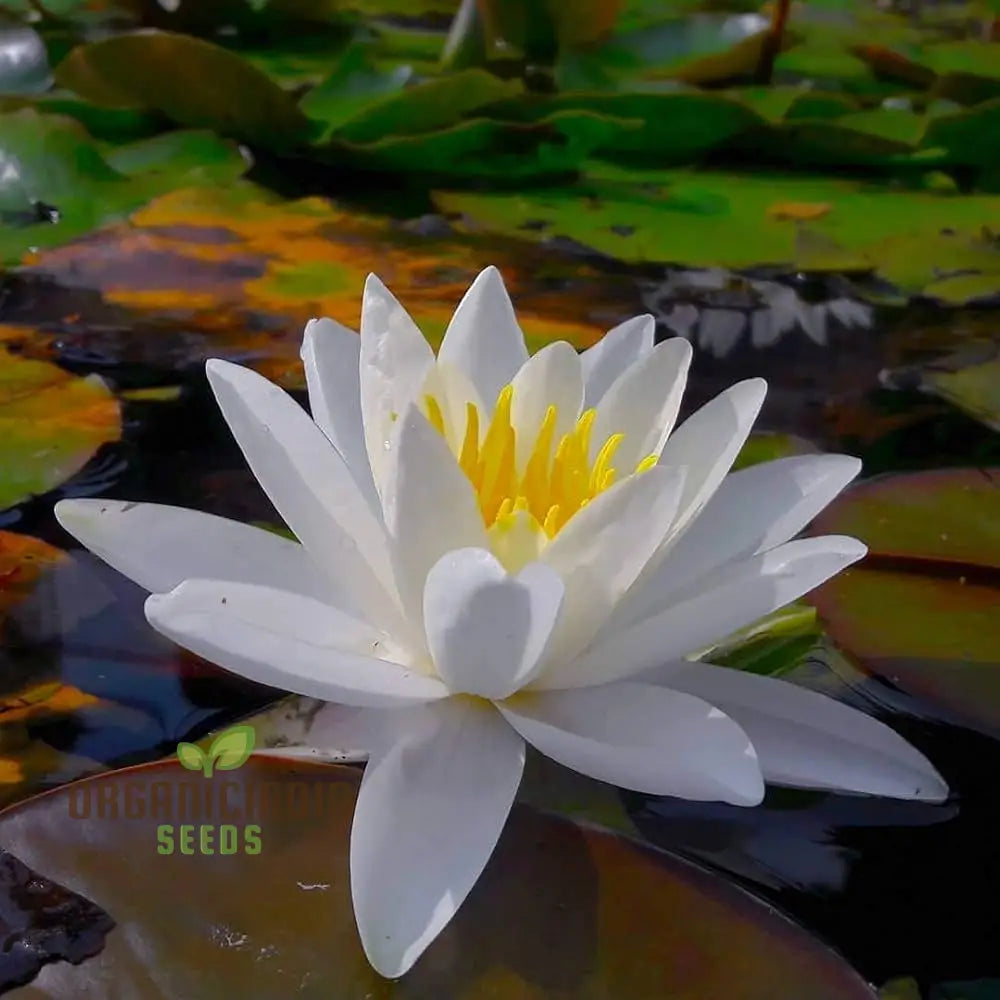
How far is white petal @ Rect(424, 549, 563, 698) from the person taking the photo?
2.12ft

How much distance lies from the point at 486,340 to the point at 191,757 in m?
0.42

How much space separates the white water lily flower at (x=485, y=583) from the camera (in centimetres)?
67

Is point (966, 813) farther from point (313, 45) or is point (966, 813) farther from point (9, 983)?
point (313, 45)

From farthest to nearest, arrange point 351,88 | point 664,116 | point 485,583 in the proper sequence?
point 351,88 < point 664,116 < point 485,583

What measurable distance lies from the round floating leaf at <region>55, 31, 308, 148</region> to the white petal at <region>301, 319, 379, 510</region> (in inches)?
43.3

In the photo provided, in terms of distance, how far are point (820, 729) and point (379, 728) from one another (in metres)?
0.32

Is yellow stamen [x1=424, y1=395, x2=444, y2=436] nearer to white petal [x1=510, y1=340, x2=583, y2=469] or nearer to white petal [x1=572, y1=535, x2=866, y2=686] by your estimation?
white petal [x1=510, y1=340, x2=583, y2=469]

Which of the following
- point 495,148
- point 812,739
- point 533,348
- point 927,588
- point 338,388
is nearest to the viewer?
point 812,739

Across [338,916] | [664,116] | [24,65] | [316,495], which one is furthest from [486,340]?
[24,65]

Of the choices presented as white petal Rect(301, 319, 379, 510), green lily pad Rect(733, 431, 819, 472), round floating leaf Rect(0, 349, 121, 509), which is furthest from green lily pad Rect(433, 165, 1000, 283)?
white petal Rect(301, 319, 379, 510)

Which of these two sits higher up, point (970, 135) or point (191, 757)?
point (970, 135)

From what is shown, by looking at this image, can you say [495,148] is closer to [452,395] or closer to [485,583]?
[452,395]

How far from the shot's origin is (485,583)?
640 mm

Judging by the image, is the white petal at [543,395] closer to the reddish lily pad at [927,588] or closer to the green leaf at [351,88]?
the reddish lily pad at [927,588]
